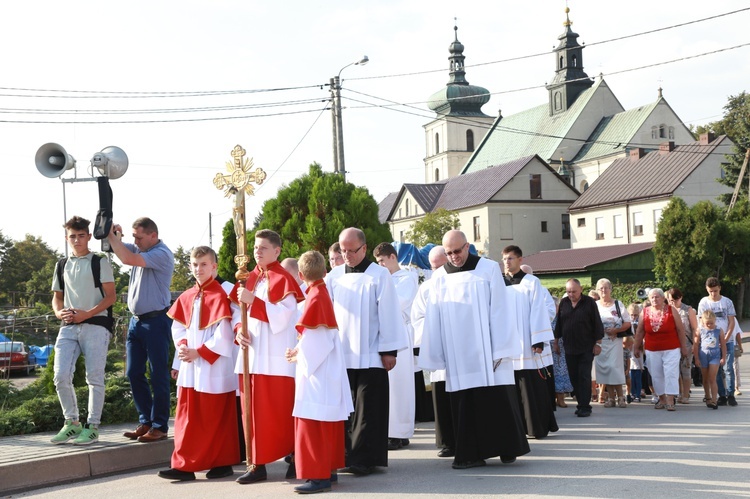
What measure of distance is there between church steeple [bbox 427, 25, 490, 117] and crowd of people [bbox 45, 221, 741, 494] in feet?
329

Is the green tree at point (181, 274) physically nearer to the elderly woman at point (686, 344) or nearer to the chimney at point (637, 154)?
the chimney at point (637, 154)

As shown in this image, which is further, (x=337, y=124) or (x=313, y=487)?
(x=337, y=124)

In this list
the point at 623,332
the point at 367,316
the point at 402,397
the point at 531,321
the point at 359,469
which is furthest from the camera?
the point at 623,332

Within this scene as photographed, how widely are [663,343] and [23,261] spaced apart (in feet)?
173

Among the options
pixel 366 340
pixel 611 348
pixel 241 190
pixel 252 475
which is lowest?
pixel 252 475

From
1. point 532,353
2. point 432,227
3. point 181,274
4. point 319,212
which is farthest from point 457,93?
point 532,353

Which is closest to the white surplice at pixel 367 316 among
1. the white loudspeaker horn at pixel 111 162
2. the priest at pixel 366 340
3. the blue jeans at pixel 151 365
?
the priest at pixel 366 340

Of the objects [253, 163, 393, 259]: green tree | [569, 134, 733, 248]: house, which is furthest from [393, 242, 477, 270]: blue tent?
[569, 134, 733, 248]: house

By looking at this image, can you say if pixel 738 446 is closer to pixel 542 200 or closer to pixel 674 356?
pixel 674 356

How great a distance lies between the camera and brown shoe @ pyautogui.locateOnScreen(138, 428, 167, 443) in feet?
30.1

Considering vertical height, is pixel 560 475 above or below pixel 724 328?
below

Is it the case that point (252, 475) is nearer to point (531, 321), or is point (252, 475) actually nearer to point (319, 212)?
point (531, 321)

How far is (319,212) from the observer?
1922 cm

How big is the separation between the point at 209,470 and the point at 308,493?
135 centimetres
